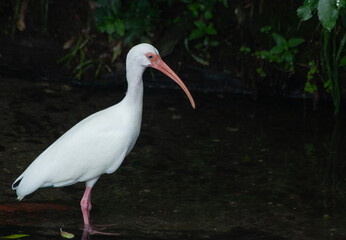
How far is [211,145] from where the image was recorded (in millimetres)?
6211

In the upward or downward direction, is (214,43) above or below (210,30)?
below

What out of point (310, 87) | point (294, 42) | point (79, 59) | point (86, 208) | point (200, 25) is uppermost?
point (200, 25)

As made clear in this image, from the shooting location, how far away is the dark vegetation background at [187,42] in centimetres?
712

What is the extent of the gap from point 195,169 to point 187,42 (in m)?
2.27

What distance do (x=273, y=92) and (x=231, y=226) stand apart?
3084 millimetres

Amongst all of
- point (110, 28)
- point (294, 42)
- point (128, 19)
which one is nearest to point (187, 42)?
point (128, 19)

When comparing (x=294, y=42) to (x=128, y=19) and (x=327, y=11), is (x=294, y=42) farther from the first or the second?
(x=327, y=11)

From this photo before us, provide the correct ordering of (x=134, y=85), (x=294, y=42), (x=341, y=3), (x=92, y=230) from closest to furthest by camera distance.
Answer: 1. (x=341, y=3)
2. (x=92, y=230)
3. (x=134, y=85)
4. (x=294, y=42)

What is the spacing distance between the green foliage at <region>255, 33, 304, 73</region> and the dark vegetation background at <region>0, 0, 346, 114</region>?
0.04 ft

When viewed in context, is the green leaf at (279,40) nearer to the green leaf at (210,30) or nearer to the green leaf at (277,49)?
the green leaf at (277,49)

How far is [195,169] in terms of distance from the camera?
570 centimetres

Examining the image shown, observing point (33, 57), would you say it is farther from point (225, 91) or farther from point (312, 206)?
point (312, 206)

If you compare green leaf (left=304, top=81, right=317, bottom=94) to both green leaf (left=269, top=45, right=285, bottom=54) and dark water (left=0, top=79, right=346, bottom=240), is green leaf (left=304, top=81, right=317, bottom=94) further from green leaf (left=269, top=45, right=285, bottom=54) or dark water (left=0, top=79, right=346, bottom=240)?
green leaf (left=269, top=45, right=285, bottom=54)

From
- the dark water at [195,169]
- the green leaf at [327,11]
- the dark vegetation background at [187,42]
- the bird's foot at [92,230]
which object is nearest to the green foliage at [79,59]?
the dark vegetation background at [187,42]
